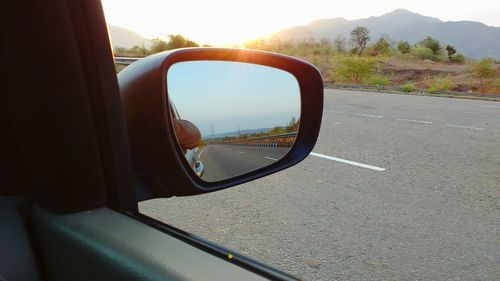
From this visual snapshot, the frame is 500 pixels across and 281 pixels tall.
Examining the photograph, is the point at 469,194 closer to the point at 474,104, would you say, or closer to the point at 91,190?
the point at 91,190

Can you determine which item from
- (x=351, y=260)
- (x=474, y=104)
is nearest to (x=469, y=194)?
(x=351, y=260)

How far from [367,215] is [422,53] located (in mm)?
36739

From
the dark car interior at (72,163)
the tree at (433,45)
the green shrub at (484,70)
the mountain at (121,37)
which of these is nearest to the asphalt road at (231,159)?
the dark car interior at (72,163)

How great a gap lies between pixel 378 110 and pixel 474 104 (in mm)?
3765

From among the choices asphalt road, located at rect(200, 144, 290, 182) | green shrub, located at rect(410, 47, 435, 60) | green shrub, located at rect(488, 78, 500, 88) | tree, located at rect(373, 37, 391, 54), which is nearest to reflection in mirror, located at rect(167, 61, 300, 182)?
asphalt road, located at rect(200, 144, 290, 182)

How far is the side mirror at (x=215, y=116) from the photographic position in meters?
0.94

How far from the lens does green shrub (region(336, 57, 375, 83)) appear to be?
22.4 metres

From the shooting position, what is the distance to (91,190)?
91cm

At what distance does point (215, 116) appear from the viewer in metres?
1.14

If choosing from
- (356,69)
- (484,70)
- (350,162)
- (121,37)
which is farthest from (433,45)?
(121,37)

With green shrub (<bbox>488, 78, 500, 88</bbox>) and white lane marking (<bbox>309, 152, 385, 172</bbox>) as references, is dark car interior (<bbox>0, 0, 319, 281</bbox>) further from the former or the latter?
green shrub (<bbox>488, 78, 500, 88</bbox>)

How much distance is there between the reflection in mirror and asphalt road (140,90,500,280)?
1404 millimetres

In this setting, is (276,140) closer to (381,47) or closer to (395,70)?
(395,70)

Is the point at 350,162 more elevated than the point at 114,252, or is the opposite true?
the point at 114,252
